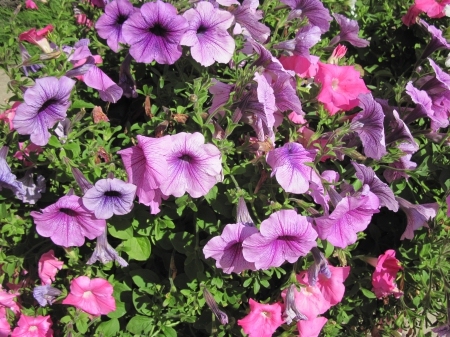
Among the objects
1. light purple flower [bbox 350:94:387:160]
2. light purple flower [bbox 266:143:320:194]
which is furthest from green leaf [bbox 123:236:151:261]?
light purple flower [bbox 350:94:387:160]

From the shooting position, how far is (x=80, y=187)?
1.55m

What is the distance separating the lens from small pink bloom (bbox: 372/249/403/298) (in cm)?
183

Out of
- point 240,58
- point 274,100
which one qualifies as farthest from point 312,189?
point 240,58

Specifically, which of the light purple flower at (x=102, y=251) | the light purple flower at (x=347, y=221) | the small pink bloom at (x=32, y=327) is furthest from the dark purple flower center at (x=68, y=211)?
the light purple flower at (x=347, y=221)

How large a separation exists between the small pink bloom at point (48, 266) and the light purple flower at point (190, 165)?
578 millimetres

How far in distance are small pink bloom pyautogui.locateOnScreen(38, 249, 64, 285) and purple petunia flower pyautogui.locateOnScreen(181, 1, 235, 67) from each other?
862mm

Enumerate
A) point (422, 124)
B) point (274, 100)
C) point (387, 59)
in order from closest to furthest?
point (274, 100)
point (422, 124)
point (387, 59)

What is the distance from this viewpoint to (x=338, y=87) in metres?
1.79

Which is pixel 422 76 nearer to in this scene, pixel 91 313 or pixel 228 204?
pixel 228 204

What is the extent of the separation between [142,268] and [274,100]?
0.91m

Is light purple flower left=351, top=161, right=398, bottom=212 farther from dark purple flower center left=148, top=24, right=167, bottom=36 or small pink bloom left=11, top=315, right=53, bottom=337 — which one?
small pink bloom left=11, top=315, right=53, bottom=337

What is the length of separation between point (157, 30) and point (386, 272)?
1.19 m

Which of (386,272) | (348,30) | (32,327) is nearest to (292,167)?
(386,272)

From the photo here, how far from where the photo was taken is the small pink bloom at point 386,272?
6.01 ft
